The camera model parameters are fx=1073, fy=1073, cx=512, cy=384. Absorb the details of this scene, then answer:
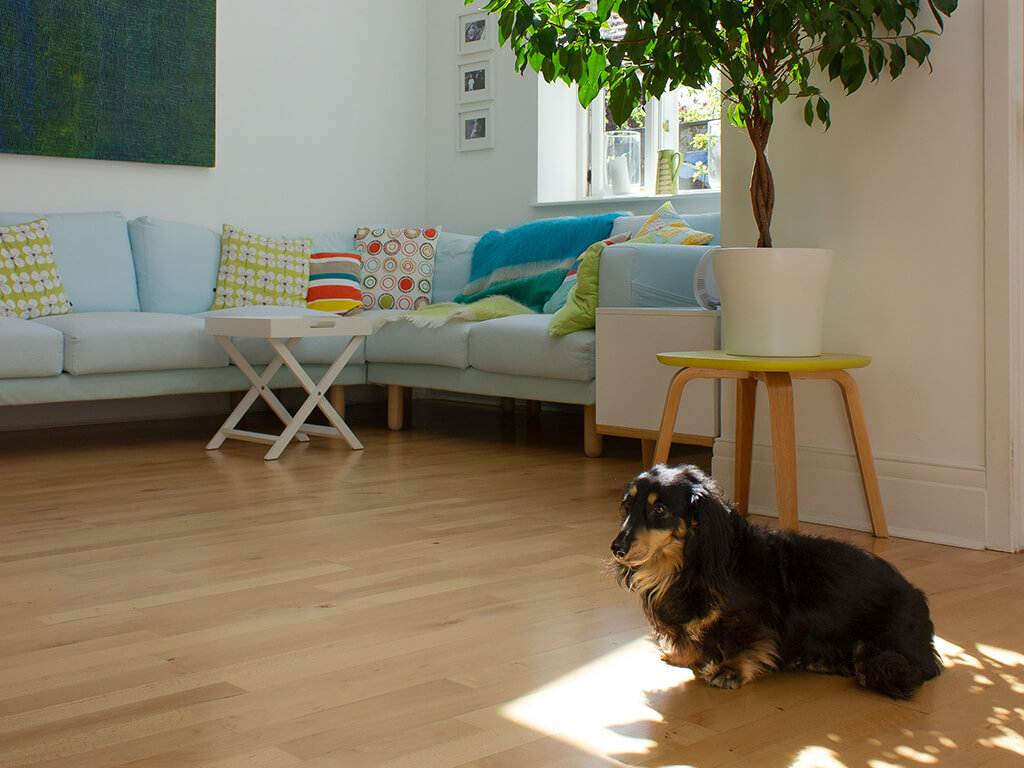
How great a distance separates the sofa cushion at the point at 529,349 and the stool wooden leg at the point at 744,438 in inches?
37.4

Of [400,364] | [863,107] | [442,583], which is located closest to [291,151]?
[400,364]

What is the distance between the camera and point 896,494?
265 centimetres

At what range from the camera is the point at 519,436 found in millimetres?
4469

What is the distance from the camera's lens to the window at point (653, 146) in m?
4.98

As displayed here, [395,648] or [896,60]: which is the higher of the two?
[896,60]

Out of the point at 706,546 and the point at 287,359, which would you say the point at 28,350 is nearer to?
the point at 287,359

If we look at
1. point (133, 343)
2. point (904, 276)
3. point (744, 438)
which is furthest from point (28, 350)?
point (904, 276)

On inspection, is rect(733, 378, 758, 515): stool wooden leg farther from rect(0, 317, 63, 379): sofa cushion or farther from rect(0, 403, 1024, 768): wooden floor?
rect(0, 317, 63, 379): sofa cushion

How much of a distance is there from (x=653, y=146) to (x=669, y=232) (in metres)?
1.41

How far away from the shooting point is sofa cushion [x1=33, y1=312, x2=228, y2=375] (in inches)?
151

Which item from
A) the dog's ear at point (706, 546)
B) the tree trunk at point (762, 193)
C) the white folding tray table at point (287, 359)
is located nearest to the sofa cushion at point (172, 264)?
the white folding tray table at point (287, 359)

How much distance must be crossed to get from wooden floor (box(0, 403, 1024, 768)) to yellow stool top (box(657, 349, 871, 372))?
0.44 m

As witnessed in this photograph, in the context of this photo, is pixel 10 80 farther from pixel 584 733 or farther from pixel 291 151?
pixel 584 733

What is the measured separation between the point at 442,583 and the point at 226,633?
483 mm
